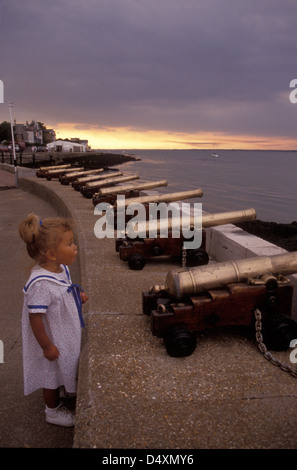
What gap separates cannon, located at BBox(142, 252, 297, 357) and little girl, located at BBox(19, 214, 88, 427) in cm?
66

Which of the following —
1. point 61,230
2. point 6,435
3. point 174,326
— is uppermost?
point 61,230

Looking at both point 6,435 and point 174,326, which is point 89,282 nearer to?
point 174,326

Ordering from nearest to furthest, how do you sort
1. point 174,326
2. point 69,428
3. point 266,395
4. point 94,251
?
point 266,395 → point 69,428 → point 174,326 → point 94,251

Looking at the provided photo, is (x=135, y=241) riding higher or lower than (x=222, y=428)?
higher

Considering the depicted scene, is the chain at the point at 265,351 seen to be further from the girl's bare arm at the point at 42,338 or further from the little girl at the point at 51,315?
the girl's bare arm at the point at 42,338

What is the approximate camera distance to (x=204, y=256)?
15.6 feet

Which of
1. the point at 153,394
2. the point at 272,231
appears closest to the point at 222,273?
the point at 153,394

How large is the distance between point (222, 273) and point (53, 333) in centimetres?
135

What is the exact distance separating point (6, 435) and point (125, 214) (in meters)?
4.75

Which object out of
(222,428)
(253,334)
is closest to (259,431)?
(222,428)

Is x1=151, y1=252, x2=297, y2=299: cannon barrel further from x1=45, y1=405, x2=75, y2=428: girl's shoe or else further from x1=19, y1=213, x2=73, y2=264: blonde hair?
x1=45, y1=405, x2=75, y2=428: girl's shoe

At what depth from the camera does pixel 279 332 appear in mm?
2703

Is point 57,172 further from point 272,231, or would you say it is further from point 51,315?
point 51,315

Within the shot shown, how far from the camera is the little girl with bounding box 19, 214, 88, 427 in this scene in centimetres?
222
